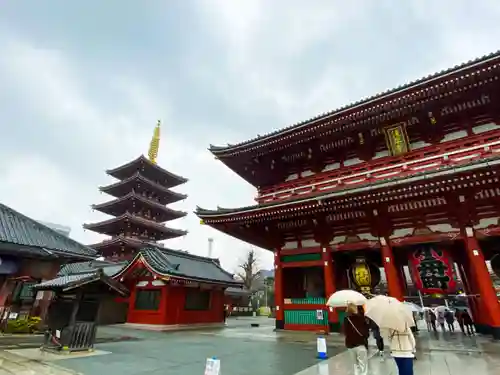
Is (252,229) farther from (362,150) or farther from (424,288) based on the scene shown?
(424,288)

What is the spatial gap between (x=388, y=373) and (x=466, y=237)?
7.65 meters

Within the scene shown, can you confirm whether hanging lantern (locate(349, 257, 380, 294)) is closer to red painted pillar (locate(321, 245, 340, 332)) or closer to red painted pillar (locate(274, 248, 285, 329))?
red painted pillar (locate(321, 245, 340, 332))

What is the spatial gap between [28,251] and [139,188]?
30.2 meters

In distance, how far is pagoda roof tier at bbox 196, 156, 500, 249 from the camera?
987 cm

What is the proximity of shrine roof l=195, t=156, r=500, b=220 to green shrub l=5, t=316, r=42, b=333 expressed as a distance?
9657 mm

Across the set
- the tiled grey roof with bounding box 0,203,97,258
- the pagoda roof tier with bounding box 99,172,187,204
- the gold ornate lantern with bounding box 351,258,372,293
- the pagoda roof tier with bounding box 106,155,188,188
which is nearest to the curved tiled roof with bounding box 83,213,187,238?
the pagoda roof tier with bounding box 99,172,187,204

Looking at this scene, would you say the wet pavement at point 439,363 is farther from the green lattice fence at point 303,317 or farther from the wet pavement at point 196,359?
the green lattice fence at point 303,317

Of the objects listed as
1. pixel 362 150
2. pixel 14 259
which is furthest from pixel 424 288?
pixel 14 259

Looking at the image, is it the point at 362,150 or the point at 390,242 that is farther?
the point at 362,150

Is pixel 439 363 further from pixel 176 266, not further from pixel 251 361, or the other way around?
pixel 176 266

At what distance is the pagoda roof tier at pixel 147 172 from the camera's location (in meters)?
38.2

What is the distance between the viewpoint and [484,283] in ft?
35.3

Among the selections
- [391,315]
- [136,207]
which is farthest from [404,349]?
[136,207]

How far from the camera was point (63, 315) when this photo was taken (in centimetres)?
959
